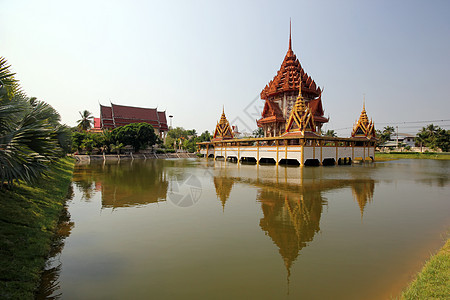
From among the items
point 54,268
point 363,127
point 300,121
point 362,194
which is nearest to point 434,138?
point 363,127

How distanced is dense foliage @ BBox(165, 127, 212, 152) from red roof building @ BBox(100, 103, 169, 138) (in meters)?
4.26

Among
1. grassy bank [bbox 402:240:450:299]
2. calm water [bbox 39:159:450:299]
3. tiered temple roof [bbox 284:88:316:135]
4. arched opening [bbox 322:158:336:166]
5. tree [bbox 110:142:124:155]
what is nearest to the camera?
grassy bank [bbox 402:240:450:299]

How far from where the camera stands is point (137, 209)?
8133mm

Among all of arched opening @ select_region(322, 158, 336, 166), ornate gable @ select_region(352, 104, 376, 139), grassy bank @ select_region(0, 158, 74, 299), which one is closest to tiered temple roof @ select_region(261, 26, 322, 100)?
ornate gable @ select_region(352, 104, 376, 139)

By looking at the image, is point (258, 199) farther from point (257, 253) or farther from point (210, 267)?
point (210, 267)

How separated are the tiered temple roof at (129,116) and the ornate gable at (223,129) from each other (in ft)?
92.0

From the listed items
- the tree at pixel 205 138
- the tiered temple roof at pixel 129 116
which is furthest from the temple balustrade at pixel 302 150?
the tiered temple roof at pixel 129 116

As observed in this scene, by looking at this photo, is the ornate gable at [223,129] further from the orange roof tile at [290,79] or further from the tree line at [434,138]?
the tree line at [434,138]

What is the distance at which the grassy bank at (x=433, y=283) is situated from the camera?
124 inches

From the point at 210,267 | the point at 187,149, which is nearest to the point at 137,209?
the point at 210,267

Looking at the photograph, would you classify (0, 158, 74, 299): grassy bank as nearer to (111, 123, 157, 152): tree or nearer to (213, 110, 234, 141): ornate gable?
(213, 110, 234, 141): ornate gable

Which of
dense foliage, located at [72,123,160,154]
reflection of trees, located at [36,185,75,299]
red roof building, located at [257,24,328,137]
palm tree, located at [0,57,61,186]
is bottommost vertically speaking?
reflection of trees, located at [36,185,75,299]

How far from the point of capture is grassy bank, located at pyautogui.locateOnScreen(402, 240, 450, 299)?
316 centimetres

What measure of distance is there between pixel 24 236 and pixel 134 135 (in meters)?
39.8
